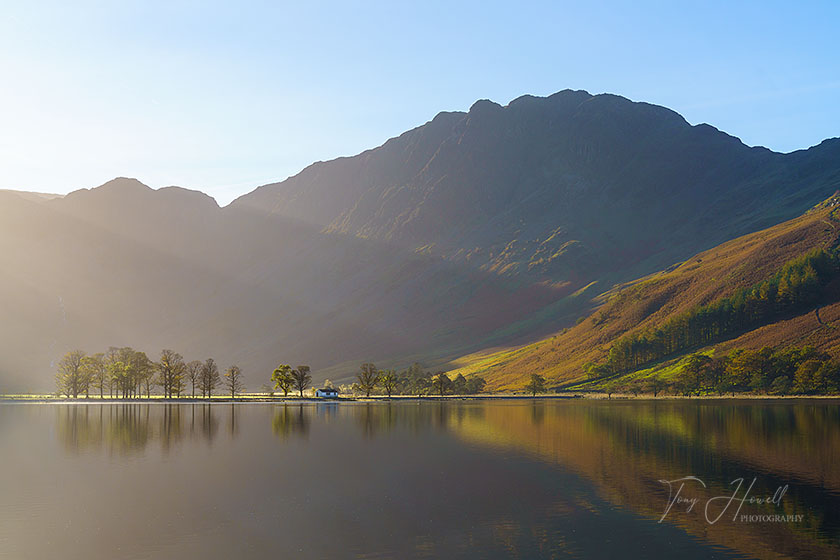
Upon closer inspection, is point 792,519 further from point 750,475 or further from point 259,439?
point 259,439

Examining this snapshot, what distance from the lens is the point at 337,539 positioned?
129 feet

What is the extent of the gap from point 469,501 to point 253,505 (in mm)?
14446

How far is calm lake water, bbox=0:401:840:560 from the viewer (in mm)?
38031

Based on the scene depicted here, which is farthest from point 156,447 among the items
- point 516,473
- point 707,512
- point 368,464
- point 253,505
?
point 707,512

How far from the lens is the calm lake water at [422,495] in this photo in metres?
38.0
